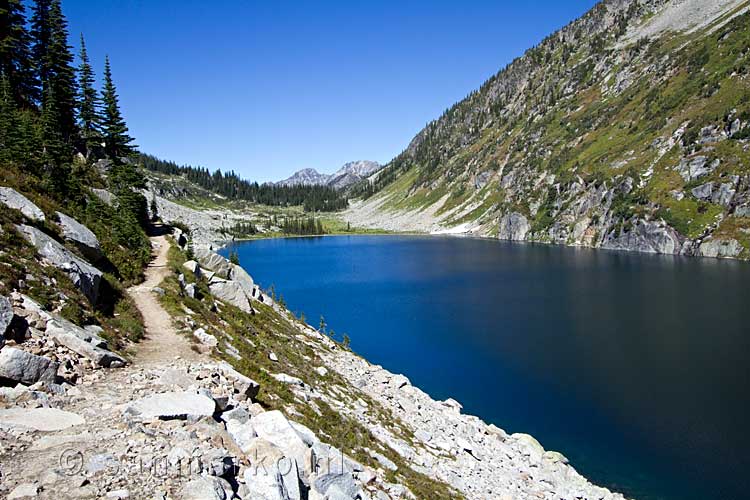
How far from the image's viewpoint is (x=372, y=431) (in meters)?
20.1

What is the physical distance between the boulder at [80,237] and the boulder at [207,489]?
17881mm

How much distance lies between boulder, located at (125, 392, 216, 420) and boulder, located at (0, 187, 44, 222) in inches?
532

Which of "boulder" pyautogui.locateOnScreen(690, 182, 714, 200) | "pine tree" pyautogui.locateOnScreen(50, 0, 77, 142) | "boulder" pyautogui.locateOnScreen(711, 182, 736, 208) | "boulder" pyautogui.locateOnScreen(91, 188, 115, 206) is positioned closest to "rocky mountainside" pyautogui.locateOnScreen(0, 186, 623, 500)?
"boulder" pyautogui.locateOnScreen(91, 188, 115, 206)

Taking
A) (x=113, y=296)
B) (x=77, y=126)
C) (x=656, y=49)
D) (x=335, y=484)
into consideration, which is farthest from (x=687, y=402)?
(x=656, y=49)

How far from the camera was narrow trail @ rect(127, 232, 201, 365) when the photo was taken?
53.1ft

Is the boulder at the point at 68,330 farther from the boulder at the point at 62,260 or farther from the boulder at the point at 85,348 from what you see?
the boulder at the point at 62,260

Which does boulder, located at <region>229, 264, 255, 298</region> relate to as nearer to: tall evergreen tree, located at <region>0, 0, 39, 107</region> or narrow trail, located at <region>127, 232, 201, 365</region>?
narrow trail, located at <region>127, 232, 201, 365</region>

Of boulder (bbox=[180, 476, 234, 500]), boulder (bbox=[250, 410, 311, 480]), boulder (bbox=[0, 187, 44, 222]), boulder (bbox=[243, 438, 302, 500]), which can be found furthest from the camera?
boulder (bbox=[0, 187, 44, 222])

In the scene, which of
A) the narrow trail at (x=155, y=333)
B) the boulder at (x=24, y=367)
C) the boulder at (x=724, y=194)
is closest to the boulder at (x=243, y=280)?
the narrow trail at (x=155, y=333)

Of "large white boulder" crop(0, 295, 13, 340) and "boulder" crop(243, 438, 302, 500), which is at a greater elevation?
"large white boulder" crop(0, 295, 13, 340)

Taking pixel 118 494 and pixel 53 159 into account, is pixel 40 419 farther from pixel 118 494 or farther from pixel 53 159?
pixel 53 159

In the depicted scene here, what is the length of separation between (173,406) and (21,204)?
15.1m

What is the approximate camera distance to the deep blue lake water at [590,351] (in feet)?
98.5

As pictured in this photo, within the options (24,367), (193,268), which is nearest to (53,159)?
(193,268)
